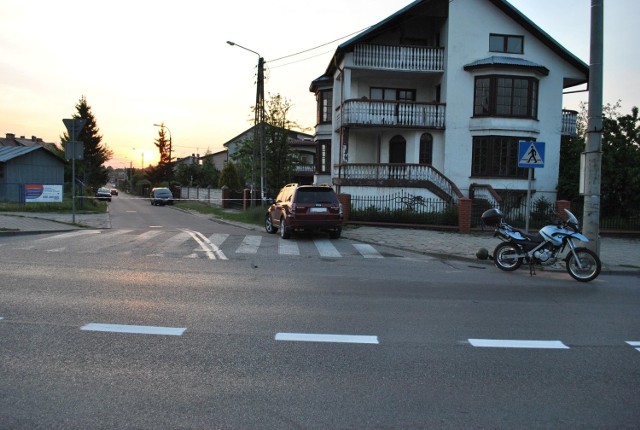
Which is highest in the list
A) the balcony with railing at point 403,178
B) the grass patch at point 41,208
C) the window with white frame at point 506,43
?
the window with white frame at point 506,43

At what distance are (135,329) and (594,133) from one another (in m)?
10.2

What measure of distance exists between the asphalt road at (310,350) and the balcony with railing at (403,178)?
12753 millimetres

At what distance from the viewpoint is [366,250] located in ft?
42.7

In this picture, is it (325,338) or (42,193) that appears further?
(42,193)

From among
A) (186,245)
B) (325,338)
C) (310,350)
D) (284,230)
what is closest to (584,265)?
(325,338)

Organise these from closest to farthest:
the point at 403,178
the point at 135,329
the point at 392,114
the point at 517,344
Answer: the point at 517,344 < the point at 135,329 < the point at 403,178 < the point at 392,114

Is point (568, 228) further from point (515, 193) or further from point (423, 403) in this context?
point (515, 193)

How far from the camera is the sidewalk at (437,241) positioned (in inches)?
472

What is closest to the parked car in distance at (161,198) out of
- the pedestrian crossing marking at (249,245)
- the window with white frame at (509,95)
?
the window with white frame at (509,95)

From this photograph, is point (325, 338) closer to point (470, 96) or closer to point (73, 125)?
point (73, 125)

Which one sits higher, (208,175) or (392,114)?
(392,114)

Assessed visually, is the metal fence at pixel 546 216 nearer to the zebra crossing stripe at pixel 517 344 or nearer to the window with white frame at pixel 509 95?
the window with white frame at pixel 509 95

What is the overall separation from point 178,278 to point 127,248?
4.29m

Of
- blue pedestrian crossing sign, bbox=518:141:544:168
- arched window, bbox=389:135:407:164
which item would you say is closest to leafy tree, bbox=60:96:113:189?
arched window, bbox=389:135:407:164
